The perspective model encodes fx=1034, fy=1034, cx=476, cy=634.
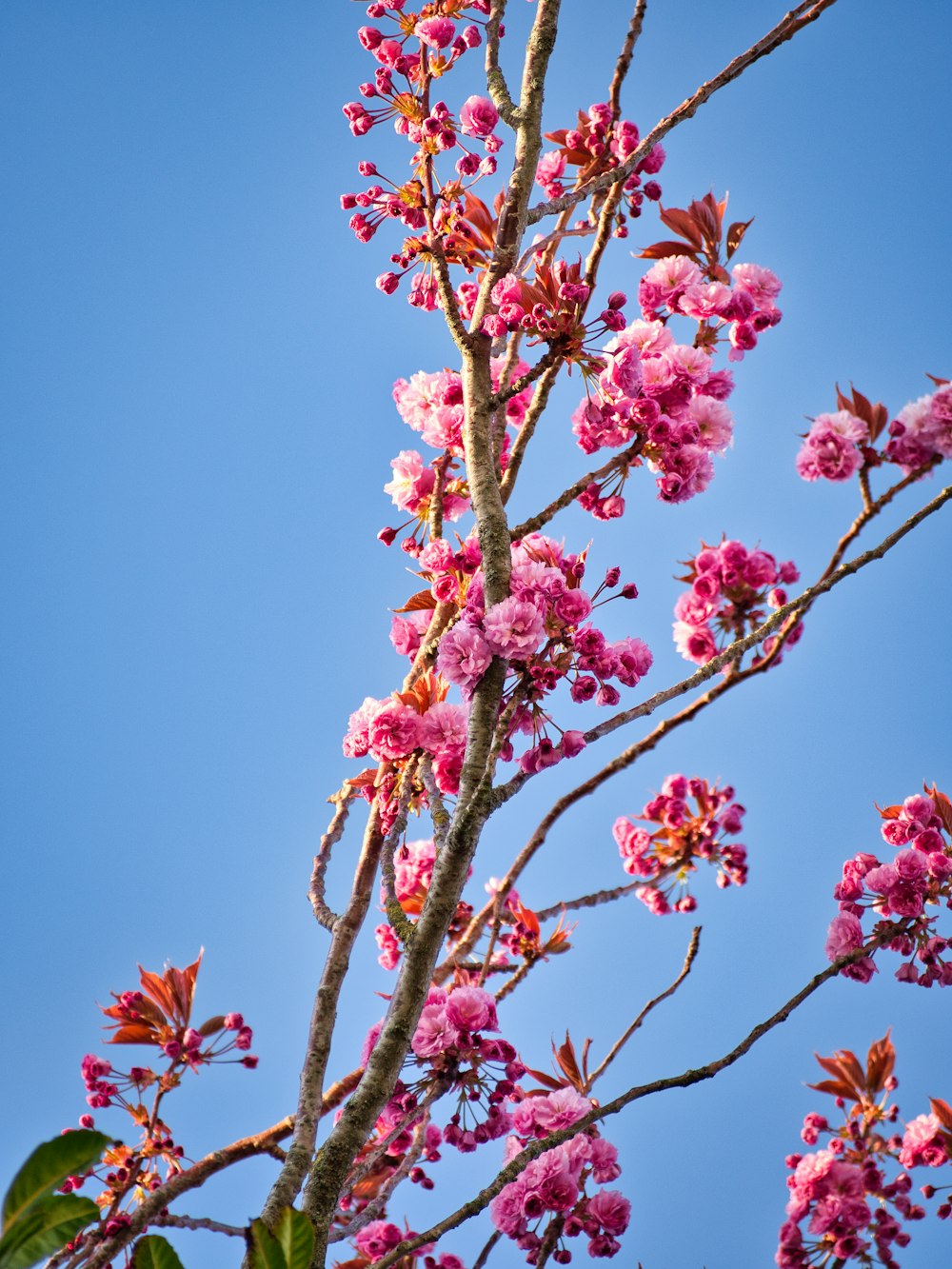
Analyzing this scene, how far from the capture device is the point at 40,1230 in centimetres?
92

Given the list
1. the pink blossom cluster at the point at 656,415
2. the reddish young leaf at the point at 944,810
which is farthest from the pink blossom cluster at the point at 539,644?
the reddish young leaf at the point at 944,810

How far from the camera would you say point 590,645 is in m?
2.43

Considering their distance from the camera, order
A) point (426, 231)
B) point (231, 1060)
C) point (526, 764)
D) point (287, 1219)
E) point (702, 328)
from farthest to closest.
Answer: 1. point (231, 1060)
2. point (702, 328)
3. point (426, 231)
4. point (526, 764)
5. point (287, 1219)

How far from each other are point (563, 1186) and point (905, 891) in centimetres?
147

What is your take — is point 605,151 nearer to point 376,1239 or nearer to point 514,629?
point 514,629

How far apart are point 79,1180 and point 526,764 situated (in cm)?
186

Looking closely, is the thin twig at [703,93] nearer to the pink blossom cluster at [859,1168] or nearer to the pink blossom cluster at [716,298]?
the pink blossom cluster at [716,298]

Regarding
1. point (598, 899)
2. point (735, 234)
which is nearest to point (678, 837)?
point (598, 899)

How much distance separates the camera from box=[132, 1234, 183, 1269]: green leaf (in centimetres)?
104

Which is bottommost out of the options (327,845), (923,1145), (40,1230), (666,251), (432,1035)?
(40,1230)

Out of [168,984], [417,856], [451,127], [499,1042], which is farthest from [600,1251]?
[451,127]

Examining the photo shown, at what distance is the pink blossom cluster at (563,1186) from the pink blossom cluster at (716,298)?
2.19m

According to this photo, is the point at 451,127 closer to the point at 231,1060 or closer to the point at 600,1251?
the point at 231,1060

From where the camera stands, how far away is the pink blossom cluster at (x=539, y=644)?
2150mm
